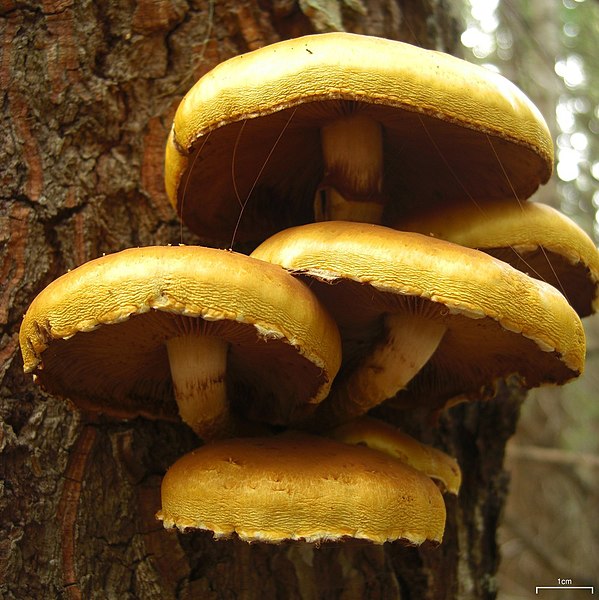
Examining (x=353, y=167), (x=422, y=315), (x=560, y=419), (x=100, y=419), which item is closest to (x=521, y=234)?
(x=422, y=315)

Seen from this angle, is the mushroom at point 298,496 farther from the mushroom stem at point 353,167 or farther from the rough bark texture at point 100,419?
the mushroom stem at point 353,167

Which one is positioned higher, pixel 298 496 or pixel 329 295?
pixel 329 295

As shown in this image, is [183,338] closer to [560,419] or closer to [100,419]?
[100,419]

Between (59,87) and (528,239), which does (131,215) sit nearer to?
(59,87)

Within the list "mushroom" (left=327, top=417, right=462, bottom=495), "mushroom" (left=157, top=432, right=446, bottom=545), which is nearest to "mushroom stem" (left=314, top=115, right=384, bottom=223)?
"mushroom" (left=327, top=417, right=462, bottom=495)

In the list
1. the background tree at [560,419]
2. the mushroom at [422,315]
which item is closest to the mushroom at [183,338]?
the mushroom at [422,315]

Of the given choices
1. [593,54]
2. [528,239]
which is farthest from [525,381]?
[593,54]

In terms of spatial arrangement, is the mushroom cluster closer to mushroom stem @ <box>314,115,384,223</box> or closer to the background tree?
mushroom stem @ <box>314,115,384,223</box>
